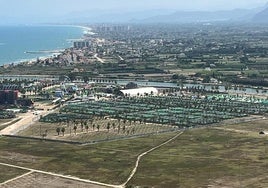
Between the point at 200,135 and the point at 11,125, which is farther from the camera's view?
the point at 11,125

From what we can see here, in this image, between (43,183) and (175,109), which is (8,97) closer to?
(175,109)

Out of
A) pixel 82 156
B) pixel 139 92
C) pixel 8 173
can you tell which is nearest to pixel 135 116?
pixel 82 156

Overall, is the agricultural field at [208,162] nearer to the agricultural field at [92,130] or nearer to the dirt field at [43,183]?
the dirt field at [43,183]

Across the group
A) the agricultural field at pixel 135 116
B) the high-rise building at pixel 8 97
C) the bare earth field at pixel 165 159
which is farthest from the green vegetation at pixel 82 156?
the high-rise building at pixel 8 97

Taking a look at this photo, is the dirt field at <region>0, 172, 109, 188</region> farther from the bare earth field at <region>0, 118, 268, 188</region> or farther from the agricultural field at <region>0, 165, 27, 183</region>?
the agricultural field at <region>0, 165, 27, 183</region>

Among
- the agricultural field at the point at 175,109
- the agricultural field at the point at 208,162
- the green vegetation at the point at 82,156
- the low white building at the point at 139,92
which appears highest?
the agricultural field at the point at 208,162

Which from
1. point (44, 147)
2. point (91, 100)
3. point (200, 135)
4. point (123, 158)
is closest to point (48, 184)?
point (123, 158)

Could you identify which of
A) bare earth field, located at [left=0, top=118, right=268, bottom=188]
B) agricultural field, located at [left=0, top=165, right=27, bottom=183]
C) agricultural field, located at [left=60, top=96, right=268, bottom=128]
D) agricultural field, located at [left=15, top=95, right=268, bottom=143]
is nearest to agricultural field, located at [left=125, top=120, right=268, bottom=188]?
bare earth field, located at [left=0, top=118, right=268, bottom=188]

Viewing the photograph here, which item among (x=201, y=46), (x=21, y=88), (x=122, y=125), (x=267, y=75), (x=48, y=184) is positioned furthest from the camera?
(x=201, y=46)

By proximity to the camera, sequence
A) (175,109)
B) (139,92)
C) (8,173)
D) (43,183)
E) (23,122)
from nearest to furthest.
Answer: (43,183), (8,173), (23,122), (175,109), (139,92)

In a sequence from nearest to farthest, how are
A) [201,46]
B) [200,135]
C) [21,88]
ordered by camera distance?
1. [200,135]
2. [21,88]
3. [201,46]

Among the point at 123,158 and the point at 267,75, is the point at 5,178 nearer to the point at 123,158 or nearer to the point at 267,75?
the point at 123,158
